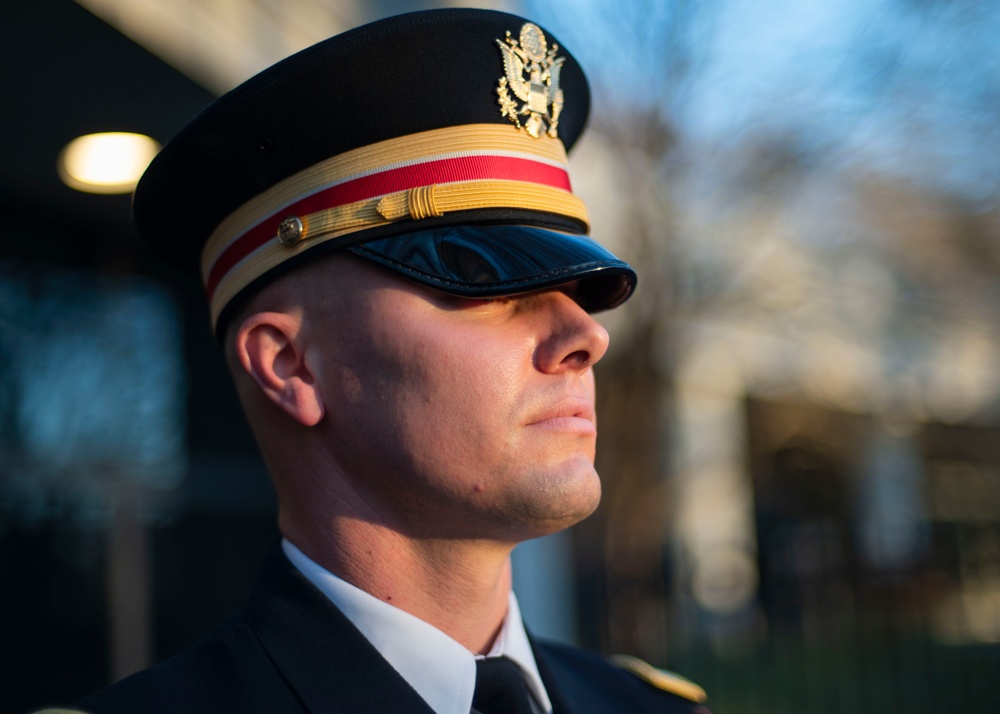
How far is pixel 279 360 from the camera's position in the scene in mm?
1778

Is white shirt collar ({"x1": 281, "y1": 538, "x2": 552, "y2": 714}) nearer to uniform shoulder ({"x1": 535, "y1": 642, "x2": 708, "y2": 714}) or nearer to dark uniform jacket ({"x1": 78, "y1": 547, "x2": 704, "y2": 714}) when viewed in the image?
dark uniform jacket ({"x1": 78, "y1": 547, "x2": 704, "y2": 714})

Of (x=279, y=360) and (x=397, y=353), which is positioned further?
(x=279, y=360)

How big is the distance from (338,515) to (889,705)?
553 centimetres

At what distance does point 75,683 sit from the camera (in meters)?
3.77

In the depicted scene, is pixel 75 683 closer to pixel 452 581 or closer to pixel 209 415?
pixel 209 415

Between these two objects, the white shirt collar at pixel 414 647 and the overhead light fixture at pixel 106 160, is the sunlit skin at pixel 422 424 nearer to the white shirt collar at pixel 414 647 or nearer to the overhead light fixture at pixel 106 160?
the white shirt collar at pixel 414 647

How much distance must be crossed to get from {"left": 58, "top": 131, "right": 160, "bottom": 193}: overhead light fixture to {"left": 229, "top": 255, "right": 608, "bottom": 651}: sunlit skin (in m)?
1.90

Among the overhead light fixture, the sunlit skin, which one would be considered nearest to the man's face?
the sunlit skin

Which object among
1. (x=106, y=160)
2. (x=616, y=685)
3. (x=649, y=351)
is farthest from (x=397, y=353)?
(x=649, y=351)

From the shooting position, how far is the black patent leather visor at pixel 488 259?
164cm

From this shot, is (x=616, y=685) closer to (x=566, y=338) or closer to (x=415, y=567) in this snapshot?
(x=415, y=567)

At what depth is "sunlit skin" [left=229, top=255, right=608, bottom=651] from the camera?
162 centimetres

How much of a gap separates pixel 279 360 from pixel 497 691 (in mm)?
712

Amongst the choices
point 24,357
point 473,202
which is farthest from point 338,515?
point 24,357
